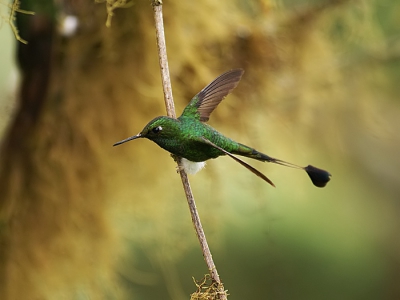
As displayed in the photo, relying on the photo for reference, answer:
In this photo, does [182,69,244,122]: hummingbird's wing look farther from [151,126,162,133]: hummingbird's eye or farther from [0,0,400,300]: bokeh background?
[0,0,400,300]: bokeh background

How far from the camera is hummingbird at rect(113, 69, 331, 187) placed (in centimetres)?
61

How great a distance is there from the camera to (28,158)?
952mm

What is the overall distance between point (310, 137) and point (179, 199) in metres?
0.41

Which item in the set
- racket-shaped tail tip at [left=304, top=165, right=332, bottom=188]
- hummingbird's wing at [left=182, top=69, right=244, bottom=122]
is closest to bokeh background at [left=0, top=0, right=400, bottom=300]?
hummingbird's wing at [left=182, top=69, right=244, bottom=122]

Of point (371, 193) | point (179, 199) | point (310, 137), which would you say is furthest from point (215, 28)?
point (371, 193)

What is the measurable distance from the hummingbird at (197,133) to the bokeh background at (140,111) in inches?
11.6

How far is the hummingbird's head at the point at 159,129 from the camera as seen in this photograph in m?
0.60

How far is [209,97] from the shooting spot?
2.24 ft

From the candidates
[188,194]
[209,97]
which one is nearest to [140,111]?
[209,97]

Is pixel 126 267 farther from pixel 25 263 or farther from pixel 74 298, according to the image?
pixel 25 263

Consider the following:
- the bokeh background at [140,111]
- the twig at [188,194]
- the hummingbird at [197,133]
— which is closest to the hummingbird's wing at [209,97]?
the hummingbird at [197,133]

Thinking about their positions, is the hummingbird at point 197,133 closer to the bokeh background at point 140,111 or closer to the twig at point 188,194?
the twig at point 188,194

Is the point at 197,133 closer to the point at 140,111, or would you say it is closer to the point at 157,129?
the point at 157,129

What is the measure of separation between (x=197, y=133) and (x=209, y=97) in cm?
5
